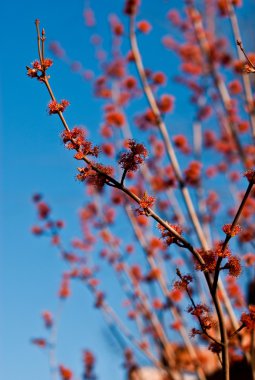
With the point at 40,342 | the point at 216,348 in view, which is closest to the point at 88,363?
the point at 40,342

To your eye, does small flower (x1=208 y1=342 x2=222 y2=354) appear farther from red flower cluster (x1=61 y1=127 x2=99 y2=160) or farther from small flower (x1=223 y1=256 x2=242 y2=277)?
red flower cluster (x1=61 y1=127 x2=99 y2=160)

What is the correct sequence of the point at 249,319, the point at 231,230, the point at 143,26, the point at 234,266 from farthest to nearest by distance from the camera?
the point at 143,26, the point at 249,319, the point at 234,266, the point at 231,230

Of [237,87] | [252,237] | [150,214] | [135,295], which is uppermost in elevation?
[237,87]

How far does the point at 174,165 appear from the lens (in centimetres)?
665

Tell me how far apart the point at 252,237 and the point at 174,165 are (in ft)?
5.23

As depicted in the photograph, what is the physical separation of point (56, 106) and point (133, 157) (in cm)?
66

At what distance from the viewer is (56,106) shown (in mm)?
3252

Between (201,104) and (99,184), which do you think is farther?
(201,104)

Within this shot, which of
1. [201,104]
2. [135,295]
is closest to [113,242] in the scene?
[135,295]

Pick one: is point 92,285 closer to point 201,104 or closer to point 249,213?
point 249,213

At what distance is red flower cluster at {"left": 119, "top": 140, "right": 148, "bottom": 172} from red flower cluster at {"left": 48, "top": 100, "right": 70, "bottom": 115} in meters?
0.56

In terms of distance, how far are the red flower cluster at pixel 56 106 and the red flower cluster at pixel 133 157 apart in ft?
1.84

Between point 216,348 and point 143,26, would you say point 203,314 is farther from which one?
point 143,26

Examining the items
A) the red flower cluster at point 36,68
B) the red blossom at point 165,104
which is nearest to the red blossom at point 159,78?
the red blossom at point 165,104
